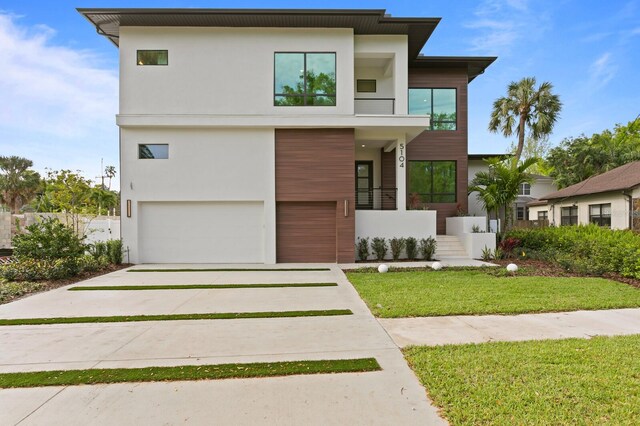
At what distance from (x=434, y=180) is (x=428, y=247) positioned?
170 inches

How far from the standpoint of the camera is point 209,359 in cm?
387

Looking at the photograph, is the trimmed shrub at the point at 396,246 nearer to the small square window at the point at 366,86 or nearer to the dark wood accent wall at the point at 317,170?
the dark wood accent wall at the point at 317,170

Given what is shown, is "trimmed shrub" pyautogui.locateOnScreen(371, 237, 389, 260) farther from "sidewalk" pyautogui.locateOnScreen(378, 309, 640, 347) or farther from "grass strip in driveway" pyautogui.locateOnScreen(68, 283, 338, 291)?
"sidewalk" pyautogui.locateOnScreen(378, 309, 640, 347)

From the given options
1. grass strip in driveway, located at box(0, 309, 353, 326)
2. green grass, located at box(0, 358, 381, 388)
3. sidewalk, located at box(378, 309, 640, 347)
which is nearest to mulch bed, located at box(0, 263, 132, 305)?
grass strip in driveway, located at box(0, 309, 353, 326)

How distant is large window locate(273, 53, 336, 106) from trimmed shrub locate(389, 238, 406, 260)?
565 cm

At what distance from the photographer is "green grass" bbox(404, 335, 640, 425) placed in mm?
2666

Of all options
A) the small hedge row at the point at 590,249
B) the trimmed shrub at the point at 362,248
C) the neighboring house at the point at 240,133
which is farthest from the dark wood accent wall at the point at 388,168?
the small hedge row at the point at 590,249

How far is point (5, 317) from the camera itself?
5621mm

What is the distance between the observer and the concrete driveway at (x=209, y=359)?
279cm

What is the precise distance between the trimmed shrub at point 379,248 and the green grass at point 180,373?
8.93 metres

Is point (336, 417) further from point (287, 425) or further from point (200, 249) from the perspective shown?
point (200, 249)

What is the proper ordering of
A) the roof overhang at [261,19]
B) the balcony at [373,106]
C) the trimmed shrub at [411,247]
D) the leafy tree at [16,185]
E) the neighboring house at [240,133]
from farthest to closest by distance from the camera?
1. the leafy tree at [16,185]
2. the balcony at [373,106]
3. the trimmed shrub at [411,247]
4. the neighboring house at [240,133]
5. the roof overhang at [261,19]

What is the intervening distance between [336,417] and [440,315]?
132 inches

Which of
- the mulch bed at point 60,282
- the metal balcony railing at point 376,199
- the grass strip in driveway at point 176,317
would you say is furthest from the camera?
the metal balcony railing at point 376,199
